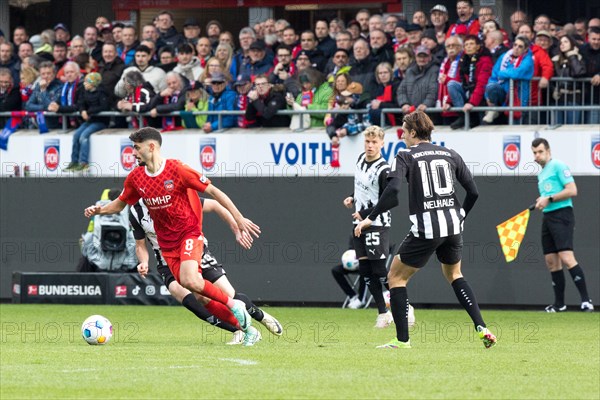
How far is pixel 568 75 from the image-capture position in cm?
1731

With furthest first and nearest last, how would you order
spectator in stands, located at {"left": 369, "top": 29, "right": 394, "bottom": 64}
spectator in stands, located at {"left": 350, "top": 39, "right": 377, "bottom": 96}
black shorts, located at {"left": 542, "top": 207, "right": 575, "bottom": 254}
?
spectator in stands, located at {"left": 369, "top": 29, "right": 394, "bottom": 64}, spectator in stands, located at {"left": 350, "top": 39, "right": 377, "bottom": 96}, black shorts, located at {"left": 542, "top": 207, "right": 575, "bottom": 254}

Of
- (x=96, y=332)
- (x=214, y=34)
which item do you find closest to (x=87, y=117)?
(x=214, y=34)

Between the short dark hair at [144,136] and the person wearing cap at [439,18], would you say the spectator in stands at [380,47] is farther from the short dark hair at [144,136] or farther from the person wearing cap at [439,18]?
the short dark hair at [144,136]

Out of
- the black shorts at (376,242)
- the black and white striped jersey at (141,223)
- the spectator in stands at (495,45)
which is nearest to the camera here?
the black and white striped jersey at (141,223)

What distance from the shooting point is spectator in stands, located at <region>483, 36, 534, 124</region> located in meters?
17.1

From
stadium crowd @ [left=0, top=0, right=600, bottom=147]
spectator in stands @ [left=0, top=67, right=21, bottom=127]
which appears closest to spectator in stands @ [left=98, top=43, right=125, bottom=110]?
stadium crowd @ [left=0, top=0, right=600, bottom=147]

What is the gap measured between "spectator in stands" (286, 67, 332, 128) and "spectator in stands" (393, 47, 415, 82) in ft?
3.83

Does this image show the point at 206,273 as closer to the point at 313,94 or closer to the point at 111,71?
the point at 313,94

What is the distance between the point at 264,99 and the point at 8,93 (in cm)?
483

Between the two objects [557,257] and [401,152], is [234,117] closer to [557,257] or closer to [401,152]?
[557,257]

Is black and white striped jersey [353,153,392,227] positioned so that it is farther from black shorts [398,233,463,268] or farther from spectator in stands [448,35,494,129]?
spectator in stands [448,35,494,129]

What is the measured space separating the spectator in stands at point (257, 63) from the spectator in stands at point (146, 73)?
4.59 ft

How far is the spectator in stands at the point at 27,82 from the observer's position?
20766 mm

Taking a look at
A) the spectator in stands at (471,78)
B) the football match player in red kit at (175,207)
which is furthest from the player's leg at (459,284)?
the spectator in stands at (471,78)
